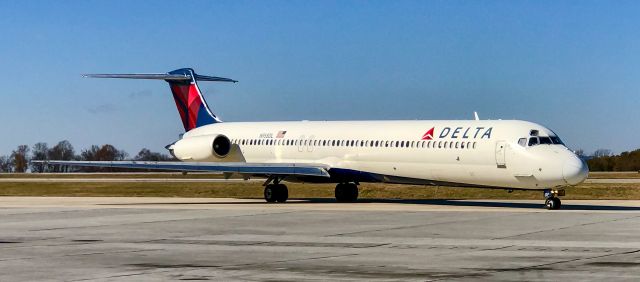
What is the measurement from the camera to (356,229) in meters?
23.8

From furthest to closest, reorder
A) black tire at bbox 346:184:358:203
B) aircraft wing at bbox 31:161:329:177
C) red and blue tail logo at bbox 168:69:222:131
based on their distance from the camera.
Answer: red and blue tail logo at bbox 168:69:222:131
black tire at bbox 346:184:358:203
aircraft wing at bbox 31:161:329:177

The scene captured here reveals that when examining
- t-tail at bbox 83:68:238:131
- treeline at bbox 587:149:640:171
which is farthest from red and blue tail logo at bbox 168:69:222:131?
treeline at bbox 587:149:640:171

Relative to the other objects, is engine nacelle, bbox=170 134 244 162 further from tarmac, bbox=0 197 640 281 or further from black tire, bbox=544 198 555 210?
black tire, bbox=544 198 555 210

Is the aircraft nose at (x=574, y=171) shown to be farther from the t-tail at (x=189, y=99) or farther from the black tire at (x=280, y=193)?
the t-tail at (x=189, y=99)

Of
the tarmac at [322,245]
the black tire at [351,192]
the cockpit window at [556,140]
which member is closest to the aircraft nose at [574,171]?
the tarmac at [322,245]

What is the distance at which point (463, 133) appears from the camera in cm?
3438

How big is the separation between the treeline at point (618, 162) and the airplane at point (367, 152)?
188 feet

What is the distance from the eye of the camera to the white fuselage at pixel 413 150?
3234 centimetres

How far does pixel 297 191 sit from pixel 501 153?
17.2 m

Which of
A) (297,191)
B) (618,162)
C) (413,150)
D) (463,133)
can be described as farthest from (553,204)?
(618,162)

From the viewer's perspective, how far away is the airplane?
3253cm

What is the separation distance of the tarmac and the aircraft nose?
94 cm

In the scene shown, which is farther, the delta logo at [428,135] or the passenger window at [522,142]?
the delta logo at [428,135]

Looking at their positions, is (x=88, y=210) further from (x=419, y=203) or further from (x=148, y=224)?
(x=419, y=203)
